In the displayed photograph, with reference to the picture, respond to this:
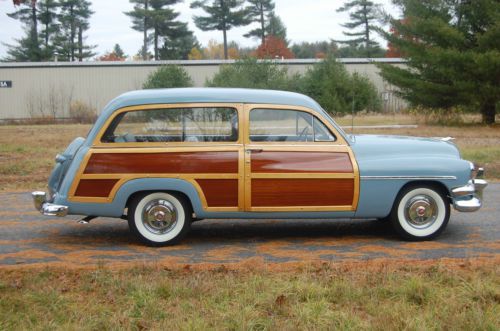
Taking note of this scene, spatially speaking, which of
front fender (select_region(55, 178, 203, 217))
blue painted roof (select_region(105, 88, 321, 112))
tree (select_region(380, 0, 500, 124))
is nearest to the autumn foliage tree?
tree (select_region(380, 0, 500, 124))

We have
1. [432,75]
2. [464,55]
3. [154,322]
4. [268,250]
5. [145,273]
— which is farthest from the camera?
[432,75]

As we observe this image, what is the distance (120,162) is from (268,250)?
1770 millimetres

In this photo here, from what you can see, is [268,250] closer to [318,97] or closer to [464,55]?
[464,55]

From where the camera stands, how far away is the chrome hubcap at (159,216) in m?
6.53

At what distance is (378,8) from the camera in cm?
2800

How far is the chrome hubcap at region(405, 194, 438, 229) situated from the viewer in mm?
6723

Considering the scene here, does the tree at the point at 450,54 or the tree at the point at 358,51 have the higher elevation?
the tree at the point at 358,51

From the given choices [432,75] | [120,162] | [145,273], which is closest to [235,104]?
[120,162]

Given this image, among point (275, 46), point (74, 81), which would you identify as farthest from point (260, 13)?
point (74, 81)

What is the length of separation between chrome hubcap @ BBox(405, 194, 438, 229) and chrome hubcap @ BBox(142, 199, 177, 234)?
2515 mm

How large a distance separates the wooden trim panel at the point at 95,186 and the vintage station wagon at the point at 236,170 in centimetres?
1

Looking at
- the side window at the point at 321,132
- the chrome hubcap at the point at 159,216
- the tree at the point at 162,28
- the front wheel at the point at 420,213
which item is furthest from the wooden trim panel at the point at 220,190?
the tree at the point at 162,28

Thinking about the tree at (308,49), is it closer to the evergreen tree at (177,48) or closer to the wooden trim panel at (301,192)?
the evergreen tree at (177,48)

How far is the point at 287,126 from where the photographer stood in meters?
6.78
